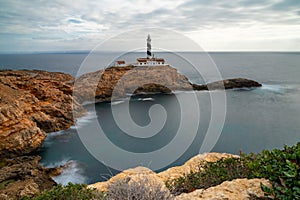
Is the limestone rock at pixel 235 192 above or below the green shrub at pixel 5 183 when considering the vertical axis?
above

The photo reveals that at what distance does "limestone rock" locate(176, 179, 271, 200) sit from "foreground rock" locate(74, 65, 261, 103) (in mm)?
29516

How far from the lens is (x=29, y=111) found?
18.8m

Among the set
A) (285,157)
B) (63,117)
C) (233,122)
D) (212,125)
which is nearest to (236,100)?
(233,122)

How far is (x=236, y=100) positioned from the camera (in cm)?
3203

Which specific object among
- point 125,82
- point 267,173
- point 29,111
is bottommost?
point 29,111

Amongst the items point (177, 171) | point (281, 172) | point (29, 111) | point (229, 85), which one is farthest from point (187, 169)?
point (229, 85)

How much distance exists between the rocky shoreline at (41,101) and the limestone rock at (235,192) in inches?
273

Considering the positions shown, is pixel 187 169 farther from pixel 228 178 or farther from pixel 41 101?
pixel 41 101

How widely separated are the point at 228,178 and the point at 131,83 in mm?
35512

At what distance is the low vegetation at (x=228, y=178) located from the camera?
2.79 meters

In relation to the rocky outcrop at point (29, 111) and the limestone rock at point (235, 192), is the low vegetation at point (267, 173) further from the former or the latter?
the rocky outcrop at point (29, 111)

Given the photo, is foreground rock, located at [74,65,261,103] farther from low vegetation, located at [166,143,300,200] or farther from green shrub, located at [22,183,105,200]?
low vegetation, located at [166,143,300,200]

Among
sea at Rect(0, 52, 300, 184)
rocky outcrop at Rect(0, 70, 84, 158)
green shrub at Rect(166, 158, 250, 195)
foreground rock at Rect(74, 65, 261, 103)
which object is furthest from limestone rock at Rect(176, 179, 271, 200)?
foreground rock at Rect(74, 65, 261, 103)

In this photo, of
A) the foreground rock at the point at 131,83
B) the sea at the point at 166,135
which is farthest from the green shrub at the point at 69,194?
the foreground rock at the point at 131,83
